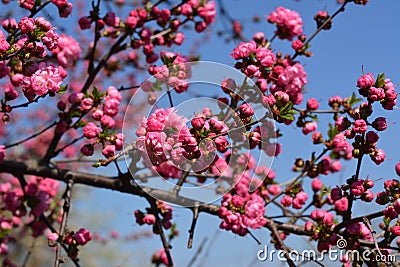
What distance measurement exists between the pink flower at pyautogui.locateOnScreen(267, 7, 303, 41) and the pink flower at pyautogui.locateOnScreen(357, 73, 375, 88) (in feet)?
3.67

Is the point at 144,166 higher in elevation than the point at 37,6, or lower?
lower

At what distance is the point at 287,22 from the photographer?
323cm

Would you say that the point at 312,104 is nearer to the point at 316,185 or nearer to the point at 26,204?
the point at 316,185

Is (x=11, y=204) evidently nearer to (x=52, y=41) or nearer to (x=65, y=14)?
(x=65, y=14)

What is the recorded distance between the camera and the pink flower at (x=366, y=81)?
2172 millimetres

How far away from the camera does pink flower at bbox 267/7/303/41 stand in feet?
10.6

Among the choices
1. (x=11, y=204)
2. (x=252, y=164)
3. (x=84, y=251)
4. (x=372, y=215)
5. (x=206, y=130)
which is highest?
(x=84, y=251)

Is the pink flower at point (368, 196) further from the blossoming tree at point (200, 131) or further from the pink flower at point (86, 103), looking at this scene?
the pink flower at point (86, 103)

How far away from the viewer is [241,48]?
249 centimetres

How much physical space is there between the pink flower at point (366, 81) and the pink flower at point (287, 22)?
44.0 inches

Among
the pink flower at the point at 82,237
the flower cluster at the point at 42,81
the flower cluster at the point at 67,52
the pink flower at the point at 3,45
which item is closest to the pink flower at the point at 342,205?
the pink flower at the point at 82,237

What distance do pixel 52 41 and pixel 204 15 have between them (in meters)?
1.61

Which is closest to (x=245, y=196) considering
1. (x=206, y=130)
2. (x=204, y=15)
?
(x=206, y=130)

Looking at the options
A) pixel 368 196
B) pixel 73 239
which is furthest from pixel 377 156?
pixel 73 239
